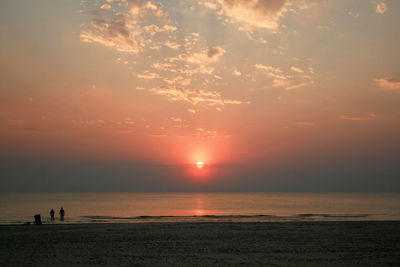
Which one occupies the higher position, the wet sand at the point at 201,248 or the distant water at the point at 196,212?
the wet sand at the point at 201,248

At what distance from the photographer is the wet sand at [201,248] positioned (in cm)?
1816

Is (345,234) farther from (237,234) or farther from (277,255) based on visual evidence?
(277,255)

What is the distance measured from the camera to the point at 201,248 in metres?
22.2

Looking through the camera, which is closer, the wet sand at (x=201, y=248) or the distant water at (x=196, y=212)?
the wet sand at (x=201, y=248)

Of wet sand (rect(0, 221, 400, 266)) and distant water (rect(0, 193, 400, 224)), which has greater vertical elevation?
wet sand (rect(0, 221, 400, 266))

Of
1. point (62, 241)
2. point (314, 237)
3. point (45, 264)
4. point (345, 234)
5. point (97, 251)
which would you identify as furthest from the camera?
point (345, 234)

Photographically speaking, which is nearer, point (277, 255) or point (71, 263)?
point (71, 263)

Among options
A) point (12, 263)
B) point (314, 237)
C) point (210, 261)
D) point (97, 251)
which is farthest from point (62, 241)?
point (314, 237)

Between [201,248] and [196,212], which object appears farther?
[196,212]

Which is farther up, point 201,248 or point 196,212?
point 201,248

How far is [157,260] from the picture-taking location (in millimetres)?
18391

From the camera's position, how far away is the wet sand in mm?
18156

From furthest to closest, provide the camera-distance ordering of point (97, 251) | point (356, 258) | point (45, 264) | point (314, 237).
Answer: point (314, 237)
point (97, 251)
point (356, 258)
point (45, 264)

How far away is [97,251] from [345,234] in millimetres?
20806
